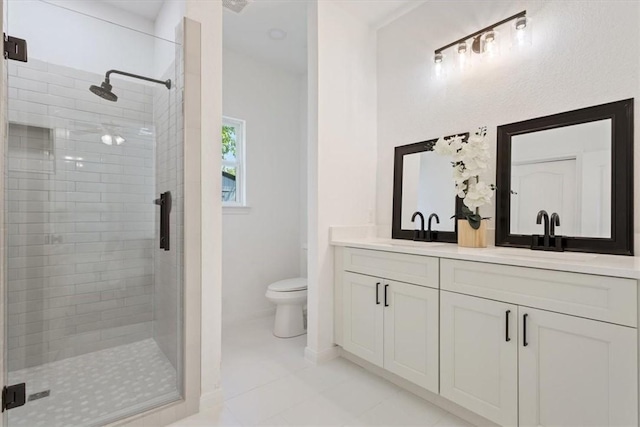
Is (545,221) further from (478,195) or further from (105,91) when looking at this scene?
(105,91)

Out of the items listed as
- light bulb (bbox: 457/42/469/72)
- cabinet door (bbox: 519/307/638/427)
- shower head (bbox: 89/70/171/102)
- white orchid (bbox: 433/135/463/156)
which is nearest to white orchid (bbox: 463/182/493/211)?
white orchid (bbox: 433/135/463/156)

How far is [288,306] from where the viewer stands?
9.31 feet

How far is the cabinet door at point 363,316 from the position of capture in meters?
2.04

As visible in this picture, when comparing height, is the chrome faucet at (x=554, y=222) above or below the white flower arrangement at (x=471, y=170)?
below

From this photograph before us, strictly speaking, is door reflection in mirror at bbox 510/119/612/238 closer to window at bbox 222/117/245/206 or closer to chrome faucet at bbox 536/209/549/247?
chrome faucet at bbox 536/209/549/247

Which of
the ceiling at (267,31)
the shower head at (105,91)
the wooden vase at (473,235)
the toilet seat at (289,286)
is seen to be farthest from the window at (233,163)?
the wooden vase at (473,235)

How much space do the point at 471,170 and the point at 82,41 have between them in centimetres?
259

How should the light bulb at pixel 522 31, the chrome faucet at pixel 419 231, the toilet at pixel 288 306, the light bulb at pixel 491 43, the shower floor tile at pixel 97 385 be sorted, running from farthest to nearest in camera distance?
the toilet at pixel 288 306, the chrome faucet at pixel 419 231, the light bulb at pixel 491 43, the light bulb at pixel 522 31, the shower floor tile at pixel 97 385

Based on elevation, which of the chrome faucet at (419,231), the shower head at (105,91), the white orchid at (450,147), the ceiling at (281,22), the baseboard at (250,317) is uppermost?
the ceiling at (281,22)

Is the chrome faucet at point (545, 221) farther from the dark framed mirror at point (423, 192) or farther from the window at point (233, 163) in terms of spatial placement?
the window at point (233, 163)

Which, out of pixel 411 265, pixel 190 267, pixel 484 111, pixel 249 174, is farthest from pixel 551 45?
pixel 249 174

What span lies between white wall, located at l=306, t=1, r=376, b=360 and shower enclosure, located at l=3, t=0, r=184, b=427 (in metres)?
0.96

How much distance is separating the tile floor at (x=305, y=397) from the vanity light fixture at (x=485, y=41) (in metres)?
2.23

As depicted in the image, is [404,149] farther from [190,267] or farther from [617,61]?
[190,267]
